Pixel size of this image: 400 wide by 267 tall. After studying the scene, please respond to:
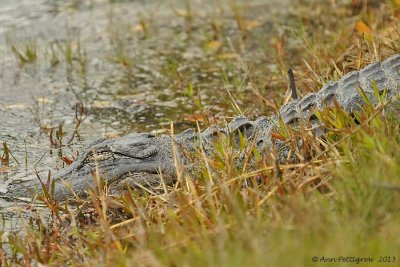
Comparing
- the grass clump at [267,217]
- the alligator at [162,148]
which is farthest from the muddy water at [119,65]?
the grass clump at [267,217]

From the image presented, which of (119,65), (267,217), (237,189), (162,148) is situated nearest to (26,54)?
(119,65)

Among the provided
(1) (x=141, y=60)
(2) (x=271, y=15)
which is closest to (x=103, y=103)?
(1) (x=141, y=60)

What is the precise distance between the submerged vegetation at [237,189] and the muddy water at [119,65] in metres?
0.03

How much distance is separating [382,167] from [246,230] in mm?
610

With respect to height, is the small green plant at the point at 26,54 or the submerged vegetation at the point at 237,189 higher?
the small green plant at the point at 26,54

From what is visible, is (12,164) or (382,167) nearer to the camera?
(382,167)

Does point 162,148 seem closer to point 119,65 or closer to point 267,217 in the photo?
point 267,217

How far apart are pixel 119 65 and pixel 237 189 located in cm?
376

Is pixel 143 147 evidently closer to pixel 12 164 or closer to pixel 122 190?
pixel 122 190

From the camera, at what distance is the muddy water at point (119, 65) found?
5.32 metres

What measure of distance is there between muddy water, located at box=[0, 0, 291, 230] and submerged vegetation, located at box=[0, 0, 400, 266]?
3 centimetres

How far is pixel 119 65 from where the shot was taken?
664 centimetres

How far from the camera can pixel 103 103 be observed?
5828 millimetres

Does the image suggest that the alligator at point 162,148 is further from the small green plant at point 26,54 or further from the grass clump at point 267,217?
the small green plant at point 26,54
